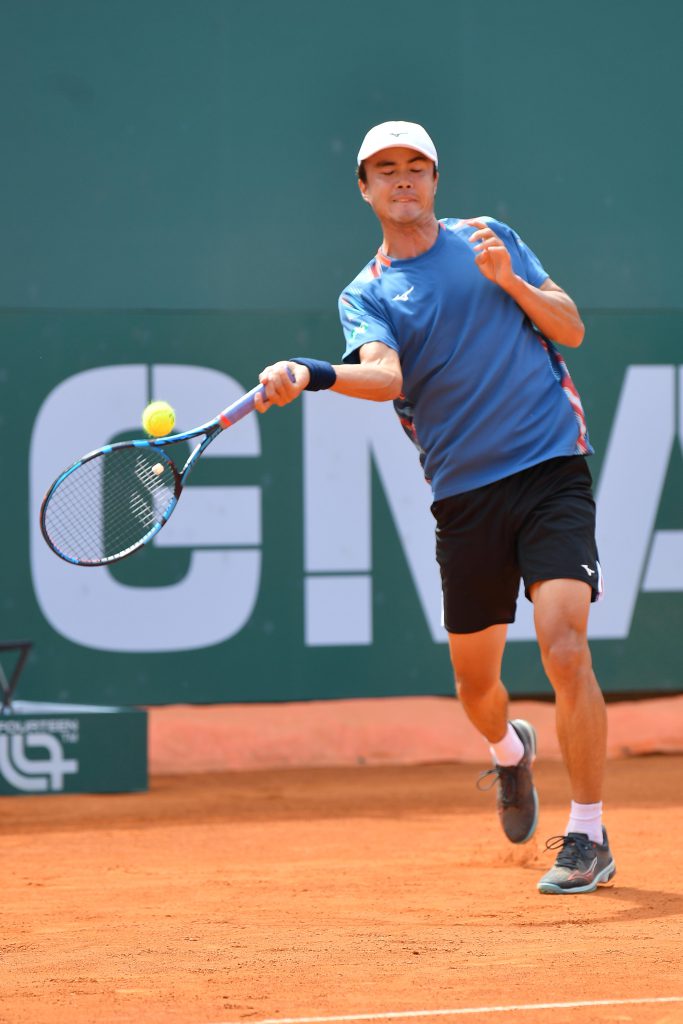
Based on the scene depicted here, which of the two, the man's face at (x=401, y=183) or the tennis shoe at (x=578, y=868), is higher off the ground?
the man's face at (x=401, y=183)

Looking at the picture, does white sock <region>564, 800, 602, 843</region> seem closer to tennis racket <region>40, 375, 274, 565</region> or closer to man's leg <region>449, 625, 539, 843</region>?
man's leg <region>449, 625, 539, 843</region>

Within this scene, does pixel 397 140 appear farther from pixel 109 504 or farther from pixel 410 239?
pixel 109 504

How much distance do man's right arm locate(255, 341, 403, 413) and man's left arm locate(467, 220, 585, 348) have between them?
0.32 meters

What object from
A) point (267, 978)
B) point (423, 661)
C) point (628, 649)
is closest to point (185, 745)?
point (423, 661)

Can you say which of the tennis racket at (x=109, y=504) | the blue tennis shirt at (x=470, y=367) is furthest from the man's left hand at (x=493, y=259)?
the tennis racket at (x=109, y=504)

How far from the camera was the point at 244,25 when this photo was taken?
6.65 meters

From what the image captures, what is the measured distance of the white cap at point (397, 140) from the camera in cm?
393

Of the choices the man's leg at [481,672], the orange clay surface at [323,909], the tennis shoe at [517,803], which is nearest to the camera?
the orange clay surface at [323,909]

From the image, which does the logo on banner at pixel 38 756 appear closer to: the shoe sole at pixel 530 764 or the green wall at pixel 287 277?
the green wall at pixel 287 277

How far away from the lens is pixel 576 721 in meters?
3.83

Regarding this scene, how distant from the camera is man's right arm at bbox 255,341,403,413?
355 centimetres

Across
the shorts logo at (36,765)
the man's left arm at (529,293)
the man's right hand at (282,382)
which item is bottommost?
the shorts logo at (36,765)

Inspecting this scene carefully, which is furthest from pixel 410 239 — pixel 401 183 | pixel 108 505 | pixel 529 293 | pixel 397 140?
pixel 108 505

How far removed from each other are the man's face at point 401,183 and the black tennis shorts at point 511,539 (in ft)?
2.34
